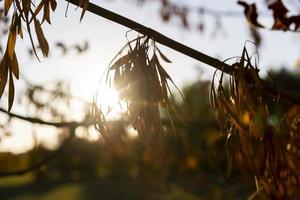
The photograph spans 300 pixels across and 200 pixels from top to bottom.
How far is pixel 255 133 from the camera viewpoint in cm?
141

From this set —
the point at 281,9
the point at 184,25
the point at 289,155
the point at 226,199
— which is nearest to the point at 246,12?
the point at 281,9

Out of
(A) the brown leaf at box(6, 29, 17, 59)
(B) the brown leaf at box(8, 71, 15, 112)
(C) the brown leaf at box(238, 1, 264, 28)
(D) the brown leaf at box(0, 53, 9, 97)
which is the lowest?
(B) the brown leaf at box(8, 71, 15, 112)

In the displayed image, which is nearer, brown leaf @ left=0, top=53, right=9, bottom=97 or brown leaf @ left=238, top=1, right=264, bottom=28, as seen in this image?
brown leaf @ left=0, top=53, right=9, bottom=97

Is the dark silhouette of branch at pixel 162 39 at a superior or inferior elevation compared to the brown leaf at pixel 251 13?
inferior

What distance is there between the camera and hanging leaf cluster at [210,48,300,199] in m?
1.33

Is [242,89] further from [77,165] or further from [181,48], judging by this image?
[77,165]

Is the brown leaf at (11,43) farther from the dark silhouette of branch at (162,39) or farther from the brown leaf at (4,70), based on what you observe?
the dark silhouette of branch at (162,39)

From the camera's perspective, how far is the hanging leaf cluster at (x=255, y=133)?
1334 mm

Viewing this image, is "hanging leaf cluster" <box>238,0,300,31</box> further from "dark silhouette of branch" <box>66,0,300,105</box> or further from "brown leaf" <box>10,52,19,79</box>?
"brown leaf" <box>10,52,19,79</box>

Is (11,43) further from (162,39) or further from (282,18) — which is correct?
(282,18)

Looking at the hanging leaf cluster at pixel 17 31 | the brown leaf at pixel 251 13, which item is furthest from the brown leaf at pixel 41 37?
the brown leaf at pixel 251 13

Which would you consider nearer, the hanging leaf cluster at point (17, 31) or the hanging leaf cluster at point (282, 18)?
the hanging leaf cluster at point (17, 31)

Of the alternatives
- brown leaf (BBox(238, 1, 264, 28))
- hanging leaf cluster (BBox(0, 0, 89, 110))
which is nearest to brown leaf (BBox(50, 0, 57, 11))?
hanging leaf cluster (BBox(0, 0, 89, 110))

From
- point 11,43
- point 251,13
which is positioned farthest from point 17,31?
point 251,13
